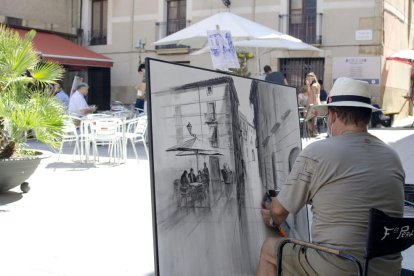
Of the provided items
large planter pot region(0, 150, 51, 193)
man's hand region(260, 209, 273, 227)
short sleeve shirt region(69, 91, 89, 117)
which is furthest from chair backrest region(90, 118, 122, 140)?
man's hand region(260, 209, 273, 227)

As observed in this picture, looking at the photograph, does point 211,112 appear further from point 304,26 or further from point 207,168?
point 304,26

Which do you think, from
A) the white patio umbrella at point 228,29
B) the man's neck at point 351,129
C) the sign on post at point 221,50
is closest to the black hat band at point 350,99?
the man's neck at point 351,129

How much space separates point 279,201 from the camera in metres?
Answer: 2.69

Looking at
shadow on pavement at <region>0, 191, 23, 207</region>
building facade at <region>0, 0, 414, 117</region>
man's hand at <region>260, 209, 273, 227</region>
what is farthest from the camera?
building facade at <region>0, 0, 414, 117</region>

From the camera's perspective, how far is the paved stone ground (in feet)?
13.5

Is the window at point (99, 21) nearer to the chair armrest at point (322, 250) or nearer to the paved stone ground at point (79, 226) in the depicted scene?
the paved stone ground at point (79, 226)

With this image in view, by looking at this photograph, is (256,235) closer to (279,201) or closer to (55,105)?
(279,201)

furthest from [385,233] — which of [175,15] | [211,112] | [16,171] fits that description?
[175,15]

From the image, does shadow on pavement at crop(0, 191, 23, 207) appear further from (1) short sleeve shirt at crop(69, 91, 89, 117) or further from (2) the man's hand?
(1) short sleeve shirt at crop(69, 91, 89, 117)

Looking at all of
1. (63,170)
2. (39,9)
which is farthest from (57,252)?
(39,9)

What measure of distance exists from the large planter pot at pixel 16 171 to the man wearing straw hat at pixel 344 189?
439 cm

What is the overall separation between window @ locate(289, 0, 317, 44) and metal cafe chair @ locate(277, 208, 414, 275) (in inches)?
706

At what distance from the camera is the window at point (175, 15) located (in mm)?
22359

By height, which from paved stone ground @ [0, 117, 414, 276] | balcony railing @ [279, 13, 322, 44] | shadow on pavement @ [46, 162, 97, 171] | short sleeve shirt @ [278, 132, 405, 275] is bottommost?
paved stone ground @ [0, 117, 414, 276]
